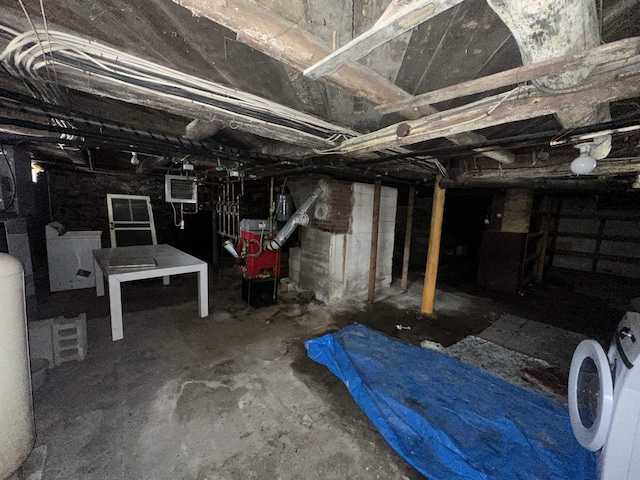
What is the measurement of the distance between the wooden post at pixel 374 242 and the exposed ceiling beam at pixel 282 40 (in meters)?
2.76

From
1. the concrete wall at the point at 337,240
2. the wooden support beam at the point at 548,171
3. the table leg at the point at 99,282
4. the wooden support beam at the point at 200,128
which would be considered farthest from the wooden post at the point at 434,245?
the table leg at the point at 99,282

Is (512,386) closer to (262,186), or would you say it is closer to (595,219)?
(262,186)

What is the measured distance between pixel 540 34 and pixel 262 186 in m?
5.29

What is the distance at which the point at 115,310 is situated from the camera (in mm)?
2707

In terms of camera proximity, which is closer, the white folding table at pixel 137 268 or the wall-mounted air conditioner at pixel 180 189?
the white folding table at pixel 137 268

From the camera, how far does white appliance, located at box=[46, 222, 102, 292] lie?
12.9ft

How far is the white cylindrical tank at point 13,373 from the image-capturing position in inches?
50.0

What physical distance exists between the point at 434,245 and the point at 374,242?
0.94m

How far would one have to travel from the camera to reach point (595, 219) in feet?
19.1

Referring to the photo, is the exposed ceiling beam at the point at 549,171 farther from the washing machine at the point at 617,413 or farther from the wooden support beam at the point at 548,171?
the washing machine at the point at 617,413

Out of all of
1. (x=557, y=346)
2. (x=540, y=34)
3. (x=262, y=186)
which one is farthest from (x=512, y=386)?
(x=262, y=186)

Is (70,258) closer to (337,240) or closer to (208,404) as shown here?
(208,404)

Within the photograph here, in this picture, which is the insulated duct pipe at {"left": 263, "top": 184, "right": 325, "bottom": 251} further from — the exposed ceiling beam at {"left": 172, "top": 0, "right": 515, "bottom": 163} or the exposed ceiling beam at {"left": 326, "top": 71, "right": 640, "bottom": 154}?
the exposed ceiling beam at {"left": 172, "top": 0, "right": 515, "bottom": 163}

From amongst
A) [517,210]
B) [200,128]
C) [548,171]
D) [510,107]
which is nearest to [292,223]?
[200,128]
